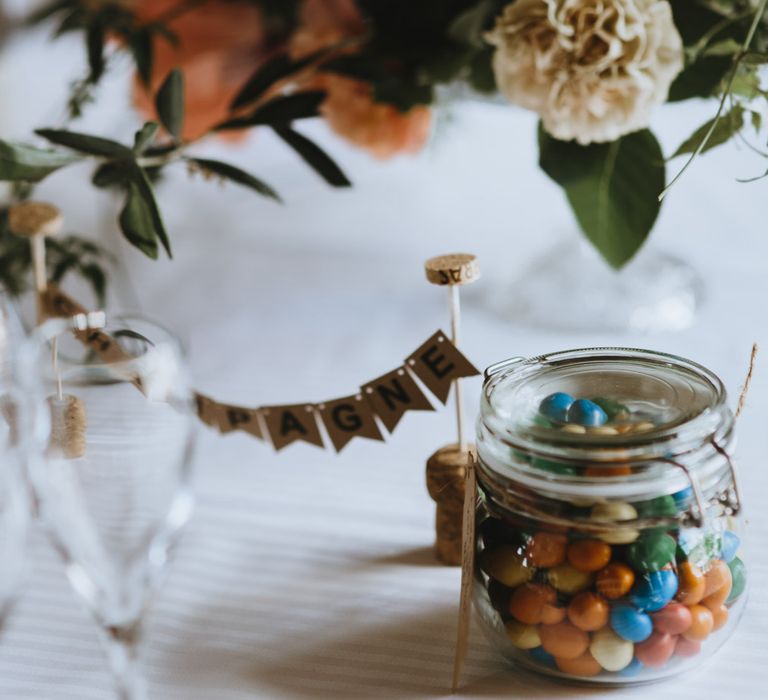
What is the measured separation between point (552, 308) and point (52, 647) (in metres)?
0.54

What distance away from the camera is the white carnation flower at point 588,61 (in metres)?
0.59

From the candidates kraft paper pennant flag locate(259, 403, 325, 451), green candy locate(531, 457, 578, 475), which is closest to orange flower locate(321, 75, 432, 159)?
kraft paper pennant flag locate(259, 403, 325, 451)

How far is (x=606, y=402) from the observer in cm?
49

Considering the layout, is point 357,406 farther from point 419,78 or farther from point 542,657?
point 419,78

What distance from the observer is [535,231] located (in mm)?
1101

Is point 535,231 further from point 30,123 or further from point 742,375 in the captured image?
point 30,123

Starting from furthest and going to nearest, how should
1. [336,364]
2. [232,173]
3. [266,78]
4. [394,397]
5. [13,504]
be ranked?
[336,364]
[266,78]
[232,173]
[394,397]
[13,504]

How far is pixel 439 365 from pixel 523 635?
0.14 m

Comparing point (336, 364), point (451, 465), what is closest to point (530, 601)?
point (451, 465)

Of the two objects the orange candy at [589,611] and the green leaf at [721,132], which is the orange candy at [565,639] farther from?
the green leaf at [721,132]

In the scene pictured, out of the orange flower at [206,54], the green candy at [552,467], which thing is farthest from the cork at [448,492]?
the orange flower at [206,54]

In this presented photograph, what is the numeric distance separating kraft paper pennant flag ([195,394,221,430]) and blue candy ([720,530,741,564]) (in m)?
0.29

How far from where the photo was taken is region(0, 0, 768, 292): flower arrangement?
603mm

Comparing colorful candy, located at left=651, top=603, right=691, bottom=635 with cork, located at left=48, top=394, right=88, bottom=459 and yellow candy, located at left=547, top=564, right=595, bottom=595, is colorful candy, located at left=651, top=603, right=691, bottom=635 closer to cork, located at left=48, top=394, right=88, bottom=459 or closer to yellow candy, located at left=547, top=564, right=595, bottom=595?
yellow candy, located at left=547, top=564, right=595, bottom=595
